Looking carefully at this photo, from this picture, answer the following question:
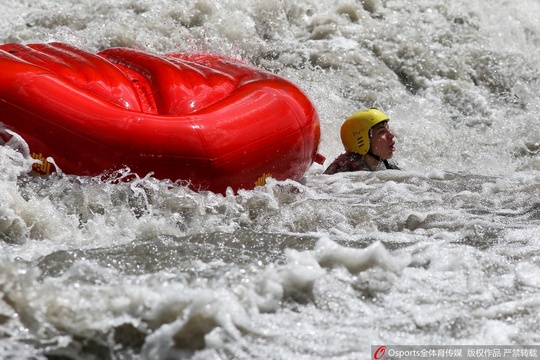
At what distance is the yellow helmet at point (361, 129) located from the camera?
19.8ft

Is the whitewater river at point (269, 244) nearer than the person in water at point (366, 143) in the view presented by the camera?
Yes

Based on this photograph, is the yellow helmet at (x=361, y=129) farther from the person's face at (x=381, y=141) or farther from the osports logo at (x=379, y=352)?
the osports logo at (x=379, y=352)

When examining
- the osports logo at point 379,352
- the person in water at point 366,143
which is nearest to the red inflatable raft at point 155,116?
the person in water at point 366,143

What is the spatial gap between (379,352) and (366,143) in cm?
292

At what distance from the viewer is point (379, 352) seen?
130 inches

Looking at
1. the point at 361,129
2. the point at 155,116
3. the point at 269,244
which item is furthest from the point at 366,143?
the point at 269,244

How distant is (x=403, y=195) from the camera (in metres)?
5.43

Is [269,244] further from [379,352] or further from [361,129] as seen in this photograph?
[361,129]

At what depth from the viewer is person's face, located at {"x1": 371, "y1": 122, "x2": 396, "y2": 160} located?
19.8 feet

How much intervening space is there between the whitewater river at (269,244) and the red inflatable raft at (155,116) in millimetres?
127

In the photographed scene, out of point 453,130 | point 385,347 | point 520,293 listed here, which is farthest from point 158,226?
point 453,130

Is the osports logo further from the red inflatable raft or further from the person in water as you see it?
the person in water

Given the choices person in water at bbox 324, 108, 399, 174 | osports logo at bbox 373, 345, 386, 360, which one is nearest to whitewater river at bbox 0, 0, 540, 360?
osports logo at bbox 373, 345, 386, 360

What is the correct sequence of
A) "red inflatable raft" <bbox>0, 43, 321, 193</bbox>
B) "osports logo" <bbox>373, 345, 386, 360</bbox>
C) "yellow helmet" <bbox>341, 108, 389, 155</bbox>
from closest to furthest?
"osports logo" <bbox>373, 345, 386, 360</bbox>
"red inflatable raft" <bbox>0, 43, 321, 193</bbox>
"yellow helmet" <bbox>341, 108, 389, 155</bbox>
